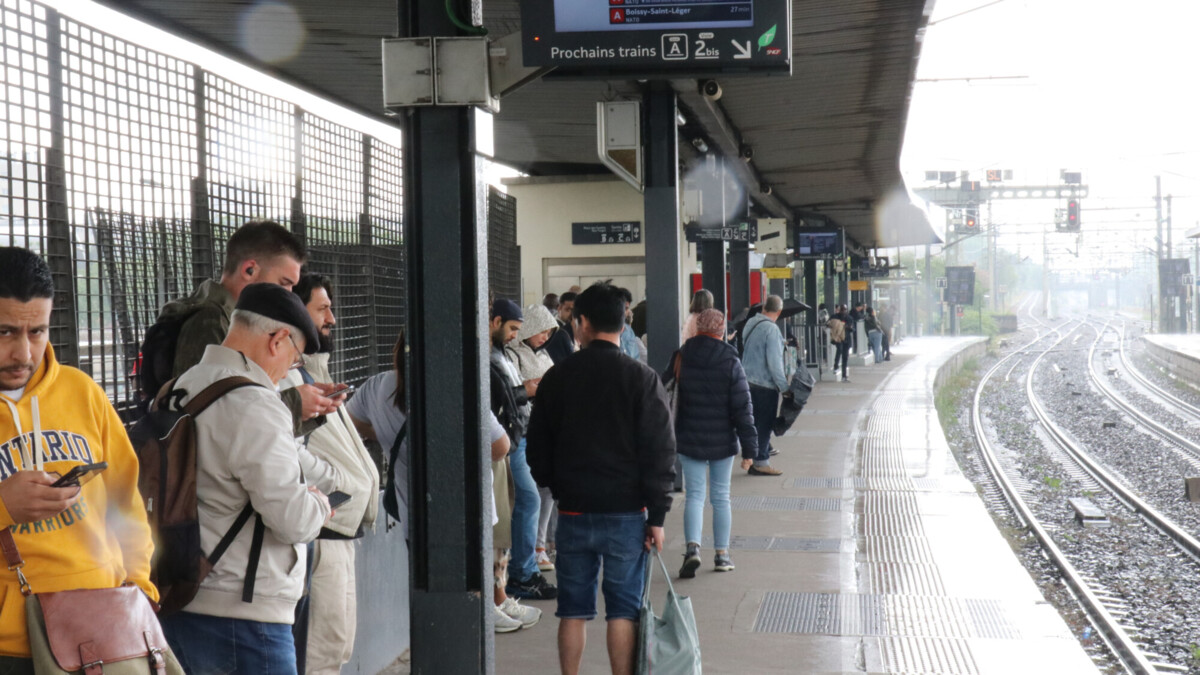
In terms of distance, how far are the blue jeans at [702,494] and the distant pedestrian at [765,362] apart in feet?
9.66

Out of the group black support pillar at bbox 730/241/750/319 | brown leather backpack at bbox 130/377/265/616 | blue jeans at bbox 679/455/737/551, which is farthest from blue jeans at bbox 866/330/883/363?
brown leather backpack at bbox 130/377/265/616

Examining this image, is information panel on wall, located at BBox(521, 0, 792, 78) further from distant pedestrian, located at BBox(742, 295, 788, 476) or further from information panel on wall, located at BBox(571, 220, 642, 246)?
information panel on wall, located at BBox(571, 220, 642, 246)

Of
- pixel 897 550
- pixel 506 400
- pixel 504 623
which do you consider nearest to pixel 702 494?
pixel 897 550

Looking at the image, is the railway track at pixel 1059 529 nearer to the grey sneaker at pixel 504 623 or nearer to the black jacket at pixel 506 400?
the grey sneaker at pixel 504 623

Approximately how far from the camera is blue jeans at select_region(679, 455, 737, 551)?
744 centimetres

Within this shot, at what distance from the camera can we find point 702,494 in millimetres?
7504

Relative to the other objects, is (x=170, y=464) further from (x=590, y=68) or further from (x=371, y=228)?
(x=371, y=228)

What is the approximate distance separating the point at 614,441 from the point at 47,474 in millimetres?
2673

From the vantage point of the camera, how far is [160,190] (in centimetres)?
409

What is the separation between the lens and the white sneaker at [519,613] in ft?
20.4

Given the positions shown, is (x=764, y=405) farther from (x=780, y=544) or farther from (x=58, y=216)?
(x=58, y=216)

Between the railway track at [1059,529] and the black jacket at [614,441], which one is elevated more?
the black jacket at [614,441]

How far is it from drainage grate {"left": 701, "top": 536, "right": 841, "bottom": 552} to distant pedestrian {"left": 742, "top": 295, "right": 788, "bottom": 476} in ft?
6.00

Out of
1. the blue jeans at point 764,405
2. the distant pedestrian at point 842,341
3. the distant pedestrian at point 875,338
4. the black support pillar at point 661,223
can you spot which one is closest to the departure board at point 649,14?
the black support pillar at point 661,223
